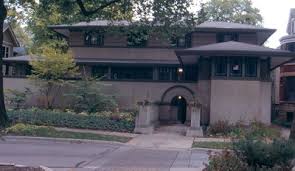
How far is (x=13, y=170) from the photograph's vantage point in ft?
35.8

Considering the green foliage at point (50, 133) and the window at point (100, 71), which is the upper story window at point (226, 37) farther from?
the green foliage at point (50, 133)

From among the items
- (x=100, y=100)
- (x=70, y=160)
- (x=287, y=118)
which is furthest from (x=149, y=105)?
(x=287, y=118)

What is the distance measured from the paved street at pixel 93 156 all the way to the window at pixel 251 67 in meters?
10.2

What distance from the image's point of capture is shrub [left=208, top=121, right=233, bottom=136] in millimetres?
26677

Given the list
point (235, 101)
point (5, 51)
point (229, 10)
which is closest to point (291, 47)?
point (235, 101)

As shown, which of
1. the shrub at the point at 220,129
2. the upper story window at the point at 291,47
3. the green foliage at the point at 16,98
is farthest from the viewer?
the upper story window at the point at 291,47

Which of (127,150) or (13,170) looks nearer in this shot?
(13,170)

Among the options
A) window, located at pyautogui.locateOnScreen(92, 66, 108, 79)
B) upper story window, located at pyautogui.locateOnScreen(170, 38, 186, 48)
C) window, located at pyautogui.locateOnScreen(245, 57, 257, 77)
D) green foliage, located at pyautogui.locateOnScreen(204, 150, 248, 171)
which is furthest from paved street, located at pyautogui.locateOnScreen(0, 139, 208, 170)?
upper story window, located at pyautogui.locateOnScreen(170, 38, 186, 48)

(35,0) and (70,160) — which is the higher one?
(35,0)

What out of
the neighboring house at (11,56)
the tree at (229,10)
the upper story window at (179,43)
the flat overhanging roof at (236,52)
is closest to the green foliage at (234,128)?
the flat overhanging roof at (236,52)

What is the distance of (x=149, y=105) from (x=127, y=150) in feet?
26.2

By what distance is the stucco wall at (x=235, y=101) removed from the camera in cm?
2858

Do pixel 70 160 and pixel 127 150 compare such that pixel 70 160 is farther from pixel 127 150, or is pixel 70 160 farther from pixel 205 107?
pixel 205 107

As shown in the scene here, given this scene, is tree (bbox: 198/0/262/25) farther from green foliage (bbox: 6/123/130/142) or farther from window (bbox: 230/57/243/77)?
green foliage (bbox: 6/123/130/142)
